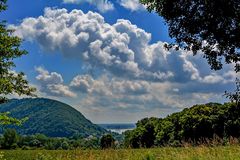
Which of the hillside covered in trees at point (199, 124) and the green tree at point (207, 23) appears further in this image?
the hillside covered in trees at point (199, 124)

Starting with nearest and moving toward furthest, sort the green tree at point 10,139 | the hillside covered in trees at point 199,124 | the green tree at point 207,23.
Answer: the green tree at point 207,23, the hillside covered in trees at point 199,124, the green tree at point 10,139

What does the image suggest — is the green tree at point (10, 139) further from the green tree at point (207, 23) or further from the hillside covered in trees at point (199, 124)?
the green tree at point (207, 23)

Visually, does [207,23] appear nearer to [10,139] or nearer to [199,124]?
[199,124]

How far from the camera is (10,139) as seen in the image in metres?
123

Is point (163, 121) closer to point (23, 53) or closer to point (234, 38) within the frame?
point (23, 53)

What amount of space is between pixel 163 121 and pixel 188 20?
106462 mm

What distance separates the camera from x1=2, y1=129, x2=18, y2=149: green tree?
116 m

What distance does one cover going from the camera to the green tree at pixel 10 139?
380 feet

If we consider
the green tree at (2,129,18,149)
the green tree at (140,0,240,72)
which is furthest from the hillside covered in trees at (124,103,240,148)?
the green tree at (140,0,240,72)

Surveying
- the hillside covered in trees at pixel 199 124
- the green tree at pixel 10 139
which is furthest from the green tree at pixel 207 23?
the green tree at pixel 10 139

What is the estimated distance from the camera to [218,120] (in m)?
96.4

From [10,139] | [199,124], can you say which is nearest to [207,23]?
[199,124]

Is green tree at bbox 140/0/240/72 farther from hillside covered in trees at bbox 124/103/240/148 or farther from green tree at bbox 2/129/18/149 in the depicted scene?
green tree at bbox 2/129/18/149

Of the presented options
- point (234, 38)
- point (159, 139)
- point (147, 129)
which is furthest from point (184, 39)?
point (147, 129)
